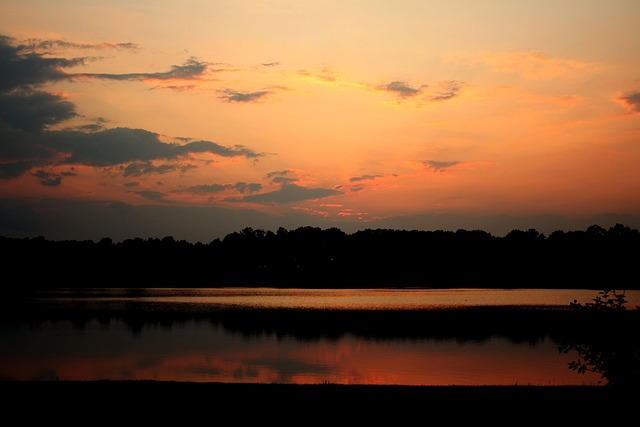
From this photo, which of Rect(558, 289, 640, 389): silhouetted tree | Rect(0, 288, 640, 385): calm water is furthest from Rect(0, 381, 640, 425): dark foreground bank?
Rect(0, 288, 640, 385): calm water

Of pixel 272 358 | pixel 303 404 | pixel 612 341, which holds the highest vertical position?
pixel 612 341

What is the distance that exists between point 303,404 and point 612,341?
727 centimetres

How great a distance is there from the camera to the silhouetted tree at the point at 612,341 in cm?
1520

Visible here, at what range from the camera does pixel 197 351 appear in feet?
→ 120

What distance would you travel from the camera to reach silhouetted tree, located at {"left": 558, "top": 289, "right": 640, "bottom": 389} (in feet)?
49.9

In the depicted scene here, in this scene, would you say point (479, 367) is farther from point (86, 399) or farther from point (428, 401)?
point (86, 399)

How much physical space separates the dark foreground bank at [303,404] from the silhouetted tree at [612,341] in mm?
462

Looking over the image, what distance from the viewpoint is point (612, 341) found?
15.6 m

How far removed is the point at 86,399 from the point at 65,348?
24557mm

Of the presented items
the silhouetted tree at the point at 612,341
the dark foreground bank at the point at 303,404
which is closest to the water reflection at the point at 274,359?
the dark foreground bank at the point at 303,404

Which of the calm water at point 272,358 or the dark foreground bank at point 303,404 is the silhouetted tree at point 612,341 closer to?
the dark foreground bank at point 303,404

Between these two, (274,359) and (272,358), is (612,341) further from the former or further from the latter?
(272,358)

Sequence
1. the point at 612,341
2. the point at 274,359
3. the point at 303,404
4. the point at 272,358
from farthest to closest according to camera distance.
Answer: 1. the point at 272,358
2. the point at 274,359
3. the point at 612,341
4. the point at 303,404

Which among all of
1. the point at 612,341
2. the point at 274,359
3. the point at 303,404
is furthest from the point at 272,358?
the point at 612,341
